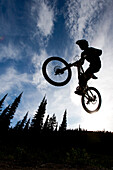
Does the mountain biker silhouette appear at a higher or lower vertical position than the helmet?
lower

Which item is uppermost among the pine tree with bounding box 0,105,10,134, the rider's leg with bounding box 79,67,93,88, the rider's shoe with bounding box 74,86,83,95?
the pine tree with bounding box 0,105,10,134

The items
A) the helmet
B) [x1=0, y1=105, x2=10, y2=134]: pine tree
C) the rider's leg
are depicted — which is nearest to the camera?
the helmet

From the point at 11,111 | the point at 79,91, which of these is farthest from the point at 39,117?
the point at 79,91

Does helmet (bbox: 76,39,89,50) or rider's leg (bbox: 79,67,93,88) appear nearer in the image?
helmet (bbox: 76,39,89,50)

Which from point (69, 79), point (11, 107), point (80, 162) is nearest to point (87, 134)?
point (80, 162)

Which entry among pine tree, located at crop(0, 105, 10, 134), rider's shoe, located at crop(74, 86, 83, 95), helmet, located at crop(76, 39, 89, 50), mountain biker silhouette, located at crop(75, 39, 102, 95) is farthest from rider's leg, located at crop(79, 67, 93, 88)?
pine tree, located at crop(0, 105, 10, 134)

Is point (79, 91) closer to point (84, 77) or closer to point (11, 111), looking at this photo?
point (84, 77)

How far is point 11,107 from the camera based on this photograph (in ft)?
169

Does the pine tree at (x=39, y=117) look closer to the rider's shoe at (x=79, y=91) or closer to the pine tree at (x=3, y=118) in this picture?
the pine tree at (x=3, y=118)

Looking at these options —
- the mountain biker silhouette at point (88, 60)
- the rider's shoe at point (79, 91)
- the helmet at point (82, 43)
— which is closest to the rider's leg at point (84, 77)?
the mountain biker silhouette at point (88, 60)

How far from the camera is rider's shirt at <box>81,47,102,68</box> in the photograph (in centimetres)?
490

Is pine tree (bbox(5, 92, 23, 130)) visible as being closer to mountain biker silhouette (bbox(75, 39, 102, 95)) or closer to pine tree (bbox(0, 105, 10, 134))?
pine tree (bbox(0, 105, 10, 134))

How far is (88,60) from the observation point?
506 cm

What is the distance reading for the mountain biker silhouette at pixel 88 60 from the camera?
193 inches
